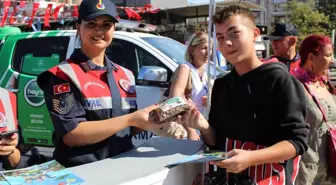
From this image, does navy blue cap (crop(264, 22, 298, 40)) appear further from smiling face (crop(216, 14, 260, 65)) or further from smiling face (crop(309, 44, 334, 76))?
smiling face (crop(216, 14, 260, 65))

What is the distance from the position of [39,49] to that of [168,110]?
4597 millimetres

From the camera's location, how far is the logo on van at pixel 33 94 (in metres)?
5.20

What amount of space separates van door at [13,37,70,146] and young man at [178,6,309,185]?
392cm

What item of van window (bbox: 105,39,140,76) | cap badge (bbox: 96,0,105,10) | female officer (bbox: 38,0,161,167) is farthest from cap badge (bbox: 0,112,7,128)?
van window (bbox: 105,39,140,76)

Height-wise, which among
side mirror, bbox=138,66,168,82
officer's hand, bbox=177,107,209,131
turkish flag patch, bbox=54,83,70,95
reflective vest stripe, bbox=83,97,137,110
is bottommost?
side mirror, bbox=138,66,168,82

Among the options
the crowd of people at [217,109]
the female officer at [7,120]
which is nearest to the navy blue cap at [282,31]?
the crowd of people at [217,109]

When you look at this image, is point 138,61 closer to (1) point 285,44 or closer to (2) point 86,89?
(1) point 285,44

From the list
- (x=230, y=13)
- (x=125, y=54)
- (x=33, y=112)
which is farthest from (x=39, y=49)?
(x=230, y=13)

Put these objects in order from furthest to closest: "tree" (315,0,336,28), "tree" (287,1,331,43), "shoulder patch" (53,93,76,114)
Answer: "tree" (315,0,336,28)
"tree" (287,1,331,43)
"shoulder patch" (53,93,76,114)

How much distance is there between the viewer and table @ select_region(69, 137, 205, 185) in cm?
135

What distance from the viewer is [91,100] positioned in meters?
1.63

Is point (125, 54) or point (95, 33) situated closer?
point (95, 33)

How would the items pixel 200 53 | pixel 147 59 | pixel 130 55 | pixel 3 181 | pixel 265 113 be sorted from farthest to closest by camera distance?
pixel 130 55
pixel 147 59
pixel 200 53
pixel 265 113
pixel 3 181

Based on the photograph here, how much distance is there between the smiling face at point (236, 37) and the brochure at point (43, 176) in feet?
2.36
